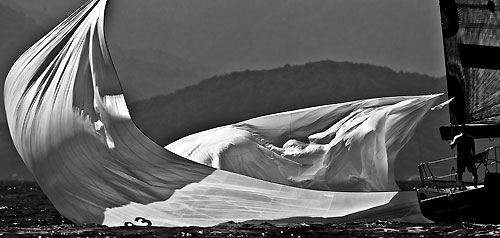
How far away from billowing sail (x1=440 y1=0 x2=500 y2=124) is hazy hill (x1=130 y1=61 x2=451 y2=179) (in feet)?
152

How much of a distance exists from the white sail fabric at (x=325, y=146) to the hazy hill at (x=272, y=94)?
148 feet

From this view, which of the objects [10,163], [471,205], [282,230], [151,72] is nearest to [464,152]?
[471,205]

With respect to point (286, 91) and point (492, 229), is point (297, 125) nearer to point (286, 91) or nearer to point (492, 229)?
point (492, 229)

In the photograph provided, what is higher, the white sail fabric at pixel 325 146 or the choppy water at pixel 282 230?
the white sail fabric at pixel 325 146

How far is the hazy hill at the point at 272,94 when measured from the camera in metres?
72.8

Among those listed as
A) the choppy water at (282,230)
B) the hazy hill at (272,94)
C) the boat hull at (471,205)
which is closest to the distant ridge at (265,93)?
the hazy hill at (272,94)

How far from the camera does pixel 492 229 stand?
17.0 m

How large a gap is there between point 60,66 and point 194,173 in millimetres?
3534

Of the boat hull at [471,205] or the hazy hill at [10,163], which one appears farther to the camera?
the hazy hill at [10,163]

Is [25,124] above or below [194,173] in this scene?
above

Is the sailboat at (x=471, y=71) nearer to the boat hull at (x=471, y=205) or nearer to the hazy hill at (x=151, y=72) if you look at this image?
the boat hull at (x=471, y=205)

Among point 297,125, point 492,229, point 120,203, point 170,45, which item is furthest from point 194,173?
point 170,45

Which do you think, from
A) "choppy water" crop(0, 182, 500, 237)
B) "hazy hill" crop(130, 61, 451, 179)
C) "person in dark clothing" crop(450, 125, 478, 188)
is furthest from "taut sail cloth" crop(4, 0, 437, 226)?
"hazy hill" crop(130, 61, 451, 179)

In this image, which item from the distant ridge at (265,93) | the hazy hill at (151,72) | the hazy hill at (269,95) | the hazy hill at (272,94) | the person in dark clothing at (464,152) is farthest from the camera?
the hazy hill at (151,72)
